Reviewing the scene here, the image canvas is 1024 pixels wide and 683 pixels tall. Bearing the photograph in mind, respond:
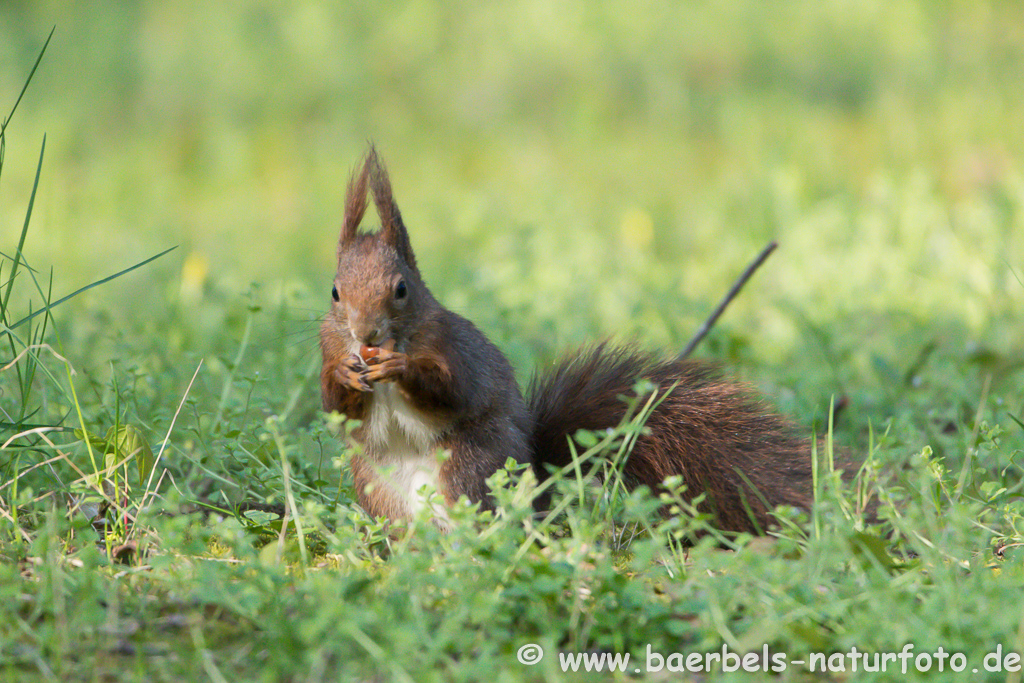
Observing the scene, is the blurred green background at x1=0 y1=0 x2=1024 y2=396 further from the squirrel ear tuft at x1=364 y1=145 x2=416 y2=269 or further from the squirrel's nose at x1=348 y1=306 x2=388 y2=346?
the squirrel's nose at x1=348 y1=306 x2=388 y2=346

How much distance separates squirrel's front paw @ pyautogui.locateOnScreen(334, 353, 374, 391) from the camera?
2.00m

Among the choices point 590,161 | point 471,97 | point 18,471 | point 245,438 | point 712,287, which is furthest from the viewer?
point 471,97

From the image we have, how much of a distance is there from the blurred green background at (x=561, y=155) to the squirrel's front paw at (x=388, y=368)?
5.46ft

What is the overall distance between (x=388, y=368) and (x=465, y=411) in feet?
0.66

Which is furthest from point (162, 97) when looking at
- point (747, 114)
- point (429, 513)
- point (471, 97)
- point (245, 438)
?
point (429, 513)

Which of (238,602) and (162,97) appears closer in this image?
(238,602)

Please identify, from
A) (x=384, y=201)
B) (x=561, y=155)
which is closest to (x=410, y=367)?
(x=384, y=201)

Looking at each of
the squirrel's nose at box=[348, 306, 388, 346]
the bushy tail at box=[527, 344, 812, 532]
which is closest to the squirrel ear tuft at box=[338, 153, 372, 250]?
the squirrel's nose at box=[348, 306, 388, 346]

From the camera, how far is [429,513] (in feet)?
5.78

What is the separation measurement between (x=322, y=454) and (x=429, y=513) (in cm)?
74

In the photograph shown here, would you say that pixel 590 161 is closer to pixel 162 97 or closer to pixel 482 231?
pixel 482 231

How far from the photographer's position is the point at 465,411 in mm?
2070

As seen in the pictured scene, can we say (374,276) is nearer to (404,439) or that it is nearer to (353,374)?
(353,374)

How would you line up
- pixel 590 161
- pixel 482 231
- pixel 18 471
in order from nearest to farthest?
1. pixel 18 471
2. pixel 482 231
3. pixel 590 161
